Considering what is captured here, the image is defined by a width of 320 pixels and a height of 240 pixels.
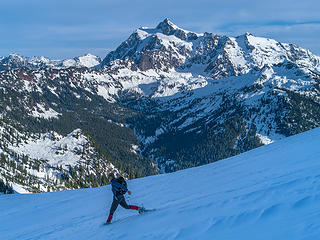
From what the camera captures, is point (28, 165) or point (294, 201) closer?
point (294, 201)

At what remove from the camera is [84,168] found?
638ft

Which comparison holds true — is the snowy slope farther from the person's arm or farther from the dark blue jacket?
the person's arm

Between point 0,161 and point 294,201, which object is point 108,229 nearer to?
point 294,201

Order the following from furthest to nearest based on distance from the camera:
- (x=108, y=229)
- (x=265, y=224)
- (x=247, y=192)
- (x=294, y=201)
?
(x=108, y=229)
(x=247, y=192)
(x=294, y=201)
(x=265, y=224)

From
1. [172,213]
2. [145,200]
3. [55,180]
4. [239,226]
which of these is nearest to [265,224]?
[239,226]

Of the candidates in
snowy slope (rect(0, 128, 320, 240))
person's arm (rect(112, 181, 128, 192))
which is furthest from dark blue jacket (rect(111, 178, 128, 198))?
snowy slope (rect(0, 128, 320, 240))

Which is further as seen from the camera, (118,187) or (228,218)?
(118,187)

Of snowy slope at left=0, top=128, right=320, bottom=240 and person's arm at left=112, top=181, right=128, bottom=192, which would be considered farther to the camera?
person's arm at left=112, top=181, right=128, bottom=192

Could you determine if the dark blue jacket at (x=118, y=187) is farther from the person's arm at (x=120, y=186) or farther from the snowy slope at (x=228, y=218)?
the snowy slope at (x=228, y=218)

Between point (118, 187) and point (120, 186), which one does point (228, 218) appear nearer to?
point (120, 186)

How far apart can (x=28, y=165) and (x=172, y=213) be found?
18982 cm

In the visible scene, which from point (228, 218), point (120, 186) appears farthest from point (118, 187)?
point (228, 218)

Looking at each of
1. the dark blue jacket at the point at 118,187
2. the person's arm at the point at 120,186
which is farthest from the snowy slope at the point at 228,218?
the person's arm at the point at 120,186

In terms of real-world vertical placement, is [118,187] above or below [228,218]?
above
